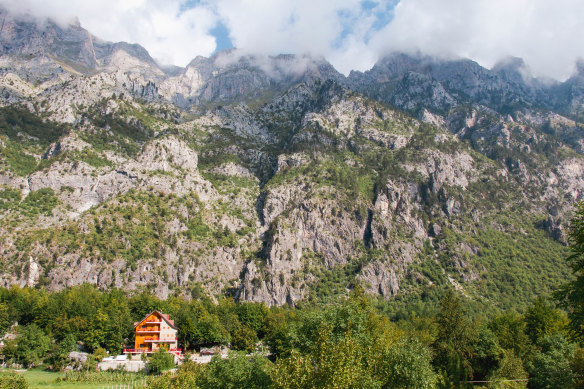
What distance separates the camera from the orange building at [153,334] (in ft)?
278

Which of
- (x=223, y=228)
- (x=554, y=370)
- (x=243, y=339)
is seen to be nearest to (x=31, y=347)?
(x=243, y=339)

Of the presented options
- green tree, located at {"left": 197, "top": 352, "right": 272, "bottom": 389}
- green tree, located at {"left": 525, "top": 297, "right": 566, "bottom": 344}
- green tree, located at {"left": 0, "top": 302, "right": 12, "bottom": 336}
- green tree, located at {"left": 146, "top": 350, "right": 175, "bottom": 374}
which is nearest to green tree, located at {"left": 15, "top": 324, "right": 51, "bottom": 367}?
green tree, located at {"left": 0, "top": 302, "right": 12, "bottom": 336}

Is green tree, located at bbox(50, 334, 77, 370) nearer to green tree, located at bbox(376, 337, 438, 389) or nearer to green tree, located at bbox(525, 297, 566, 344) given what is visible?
green tree, located at bbox(376, 337, 438, 389)

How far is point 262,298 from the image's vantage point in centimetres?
14512

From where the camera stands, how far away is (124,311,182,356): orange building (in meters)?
84.6

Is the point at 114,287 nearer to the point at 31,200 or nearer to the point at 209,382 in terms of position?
the point at 31,200

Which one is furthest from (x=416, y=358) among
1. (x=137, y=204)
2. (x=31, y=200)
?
(x=31, y=200)

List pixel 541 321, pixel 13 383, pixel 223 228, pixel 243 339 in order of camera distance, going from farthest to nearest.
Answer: pixel 223 228
pixel 243 339
pixel 541 321
pixel 13 383

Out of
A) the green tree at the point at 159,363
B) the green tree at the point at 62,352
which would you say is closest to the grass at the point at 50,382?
the green tree at the point at 62,352

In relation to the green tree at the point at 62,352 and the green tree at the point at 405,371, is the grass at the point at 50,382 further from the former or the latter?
the green tree at the point at 405,371

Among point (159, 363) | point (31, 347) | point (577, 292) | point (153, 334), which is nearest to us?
point (577, 292)

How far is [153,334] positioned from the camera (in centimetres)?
8569

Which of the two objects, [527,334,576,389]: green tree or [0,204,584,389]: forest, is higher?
[0,204,584,389]: forest

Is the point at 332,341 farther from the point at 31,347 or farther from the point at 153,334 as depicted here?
the point at 153,334
